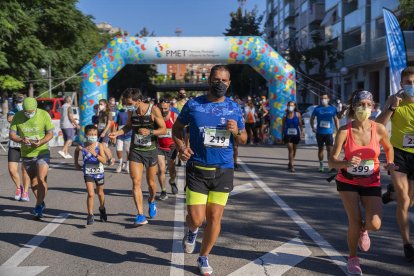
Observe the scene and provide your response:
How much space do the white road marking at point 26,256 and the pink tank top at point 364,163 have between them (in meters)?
3.13

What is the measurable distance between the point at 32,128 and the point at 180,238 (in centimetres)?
286

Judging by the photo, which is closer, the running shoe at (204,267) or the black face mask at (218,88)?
the black face mask at (218,88)

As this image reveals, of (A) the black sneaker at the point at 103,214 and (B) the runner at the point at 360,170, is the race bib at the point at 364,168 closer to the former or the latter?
(B) the runner at the point at 360,170

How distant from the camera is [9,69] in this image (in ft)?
95.1

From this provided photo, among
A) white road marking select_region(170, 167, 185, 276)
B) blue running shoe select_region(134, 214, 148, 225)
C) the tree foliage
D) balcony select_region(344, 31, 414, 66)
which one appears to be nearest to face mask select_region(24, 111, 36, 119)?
blue running shoe select_region(134, 214, 148, 225)

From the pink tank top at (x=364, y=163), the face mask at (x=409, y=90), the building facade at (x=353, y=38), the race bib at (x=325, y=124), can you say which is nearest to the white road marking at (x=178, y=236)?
the pink tank top at (x=364, y=163)

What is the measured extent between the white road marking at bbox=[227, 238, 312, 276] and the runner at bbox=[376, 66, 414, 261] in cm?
104

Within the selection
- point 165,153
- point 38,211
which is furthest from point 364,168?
point 165,153

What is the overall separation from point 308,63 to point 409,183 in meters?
39.8

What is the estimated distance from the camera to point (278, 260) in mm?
5199

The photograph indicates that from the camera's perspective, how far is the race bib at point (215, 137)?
4.60 m

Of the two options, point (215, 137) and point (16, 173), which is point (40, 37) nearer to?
point (16, 173)

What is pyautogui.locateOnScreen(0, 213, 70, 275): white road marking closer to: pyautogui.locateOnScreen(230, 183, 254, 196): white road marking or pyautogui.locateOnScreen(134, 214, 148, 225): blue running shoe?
pyautogui.locateOnScreen(134, 214, 148, 225): blue running shoe

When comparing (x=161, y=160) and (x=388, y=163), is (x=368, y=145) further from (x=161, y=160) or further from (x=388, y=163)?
(x=161, y=160)
